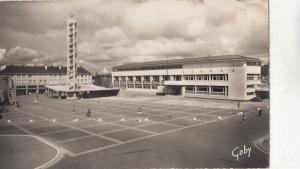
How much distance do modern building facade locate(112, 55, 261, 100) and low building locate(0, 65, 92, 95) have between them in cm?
182

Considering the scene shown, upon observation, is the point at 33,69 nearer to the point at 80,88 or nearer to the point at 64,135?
the point at 80,88

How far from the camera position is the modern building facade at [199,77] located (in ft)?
31.3

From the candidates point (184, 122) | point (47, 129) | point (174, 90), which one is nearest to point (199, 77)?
point (174, 90)

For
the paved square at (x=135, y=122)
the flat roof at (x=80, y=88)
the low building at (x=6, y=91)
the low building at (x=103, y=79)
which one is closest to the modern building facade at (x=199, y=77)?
the low building at (x=103, y=79)

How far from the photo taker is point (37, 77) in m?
11.9

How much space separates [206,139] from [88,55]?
558cm

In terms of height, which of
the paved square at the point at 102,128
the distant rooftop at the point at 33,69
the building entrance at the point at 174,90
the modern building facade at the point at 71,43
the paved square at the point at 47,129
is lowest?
the paved square at the point at 102,128

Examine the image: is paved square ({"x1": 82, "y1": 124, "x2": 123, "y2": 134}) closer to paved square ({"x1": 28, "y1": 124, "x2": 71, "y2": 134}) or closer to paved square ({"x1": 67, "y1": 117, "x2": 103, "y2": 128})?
paved square ({"x1": 67, "y1": 117, "x2": 103, "y2": 128})

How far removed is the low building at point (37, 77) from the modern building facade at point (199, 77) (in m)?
1.82

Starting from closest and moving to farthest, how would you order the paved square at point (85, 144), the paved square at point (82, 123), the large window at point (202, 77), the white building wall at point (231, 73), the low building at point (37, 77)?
the paved square at point (85, 144)
the white building wall at point (231, 73)
the low building at point (37, 77)
the paved square at point (82, 123)
the large window at point (202, 77)

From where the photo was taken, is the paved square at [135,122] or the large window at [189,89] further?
the large window at [189,89]

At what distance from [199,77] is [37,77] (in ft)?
25.3

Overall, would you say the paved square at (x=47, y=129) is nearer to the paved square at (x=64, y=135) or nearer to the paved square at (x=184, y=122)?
the paved square at (x=64, y=135)

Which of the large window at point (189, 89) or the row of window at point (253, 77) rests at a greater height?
the row of window at point (253, 77)
